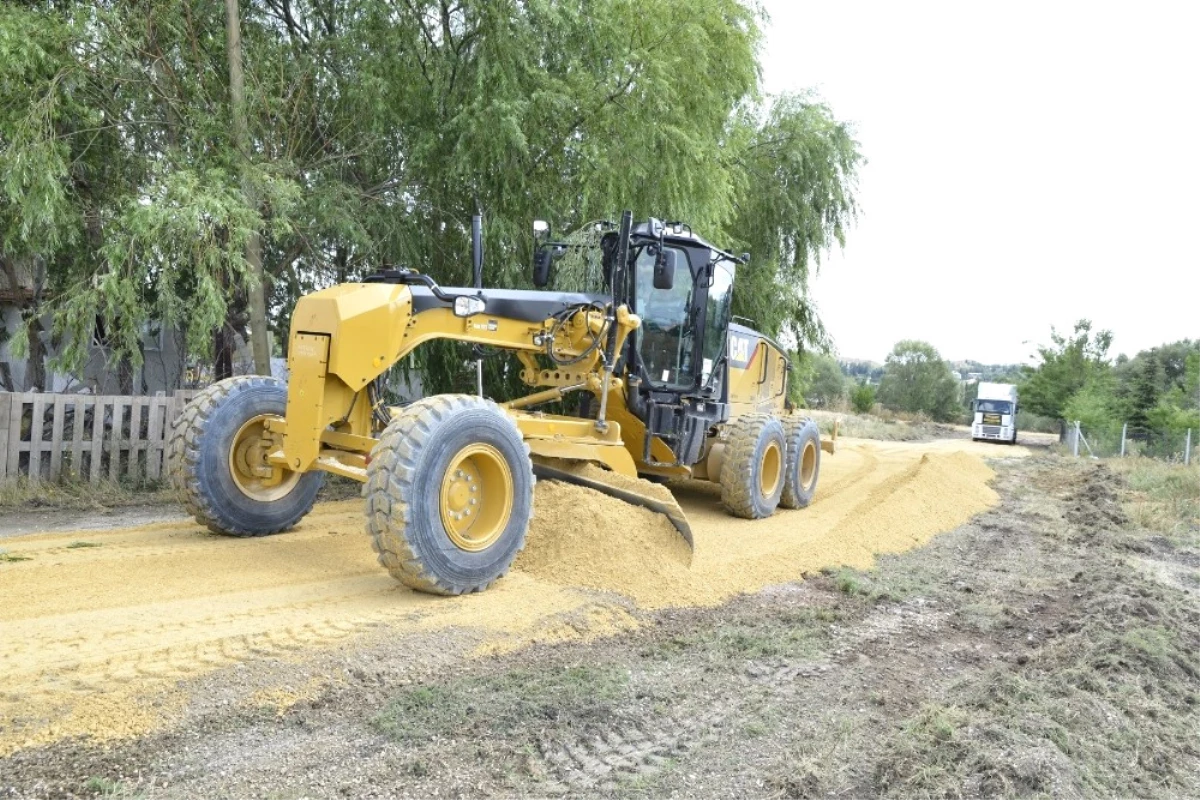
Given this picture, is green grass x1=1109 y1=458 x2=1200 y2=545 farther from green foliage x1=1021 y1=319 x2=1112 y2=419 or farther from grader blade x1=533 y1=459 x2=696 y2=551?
green foliage x1=1021 y1=319 x2=1112 y2=419

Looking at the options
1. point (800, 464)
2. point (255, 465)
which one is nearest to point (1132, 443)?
point (800, 464)

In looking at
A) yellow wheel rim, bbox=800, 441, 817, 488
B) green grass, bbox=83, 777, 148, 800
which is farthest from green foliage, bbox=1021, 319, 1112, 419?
green grass, bbox=83, 777, 148, 800

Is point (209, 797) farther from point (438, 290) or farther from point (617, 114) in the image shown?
point (617, 114)

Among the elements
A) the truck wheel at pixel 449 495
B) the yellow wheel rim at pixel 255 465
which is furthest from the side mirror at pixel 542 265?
the truck wheel at pixel 449 495

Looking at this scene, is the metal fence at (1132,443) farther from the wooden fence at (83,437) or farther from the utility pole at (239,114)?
the wooden fence at (83,437)

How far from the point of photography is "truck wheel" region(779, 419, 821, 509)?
10484 mm

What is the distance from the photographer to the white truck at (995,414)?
121 feet

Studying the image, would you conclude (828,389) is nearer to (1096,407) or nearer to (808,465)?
(1096,407)

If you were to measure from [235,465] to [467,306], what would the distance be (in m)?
2.13

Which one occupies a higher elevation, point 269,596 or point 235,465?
point 235,465

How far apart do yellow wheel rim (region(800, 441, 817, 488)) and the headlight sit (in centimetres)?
570

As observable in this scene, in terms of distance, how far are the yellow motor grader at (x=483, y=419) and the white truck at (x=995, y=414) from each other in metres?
30.4

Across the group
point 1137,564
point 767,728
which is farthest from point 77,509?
point 1137,564

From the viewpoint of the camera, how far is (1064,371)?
3941 cm
